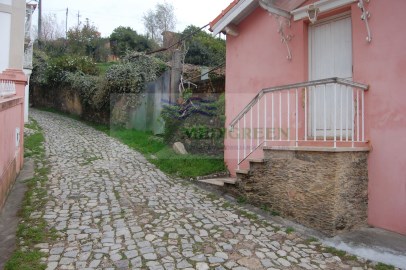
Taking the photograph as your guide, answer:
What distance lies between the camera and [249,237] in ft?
14.9

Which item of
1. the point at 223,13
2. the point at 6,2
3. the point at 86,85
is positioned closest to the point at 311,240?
the point at 223,13

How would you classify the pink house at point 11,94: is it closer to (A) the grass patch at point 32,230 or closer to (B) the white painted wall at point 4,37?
(B) the white painted wall at point 4,37

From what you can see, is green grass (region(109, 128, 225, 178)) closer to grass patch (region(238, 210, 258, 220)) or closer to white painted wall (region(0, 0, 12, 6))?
grass patch (region(238, 210, 258, 220))

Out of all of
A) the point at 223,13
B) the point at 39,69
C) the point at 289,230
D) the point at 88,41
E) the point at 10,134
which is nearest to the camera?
the point at 289,230

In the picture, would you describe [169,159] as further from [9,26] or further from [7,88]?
[9,26]

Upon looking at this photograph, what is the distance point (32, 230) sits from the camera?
4496mm

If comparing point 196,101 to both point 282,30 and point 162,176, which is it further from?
point 282,30

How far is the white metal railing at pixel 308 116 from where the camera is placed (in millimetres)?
4839

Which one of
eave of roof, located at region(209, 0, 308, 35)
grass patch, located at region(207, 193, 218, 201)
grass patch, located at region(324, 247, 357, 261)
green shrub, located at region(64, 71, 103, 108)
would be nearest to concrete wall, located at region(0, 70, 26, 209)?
grass patch, located at region(207, 193, 218, 201)

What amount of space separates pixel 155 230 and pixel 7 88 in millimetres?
4798

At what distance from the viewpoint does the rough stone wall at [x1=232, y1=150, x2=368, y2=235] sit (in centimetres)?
443

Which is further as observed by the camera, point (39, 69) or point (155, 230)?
point (39, 69)

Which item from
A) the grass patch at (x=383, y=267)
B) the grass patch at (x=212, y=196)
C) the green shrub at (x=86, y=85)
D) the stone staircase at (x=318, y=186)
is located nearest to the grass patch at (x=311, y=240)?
the stone staircase at (x=318, y=186)

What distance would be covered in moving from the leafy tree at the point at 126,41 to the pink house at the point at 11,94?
16004 mm
